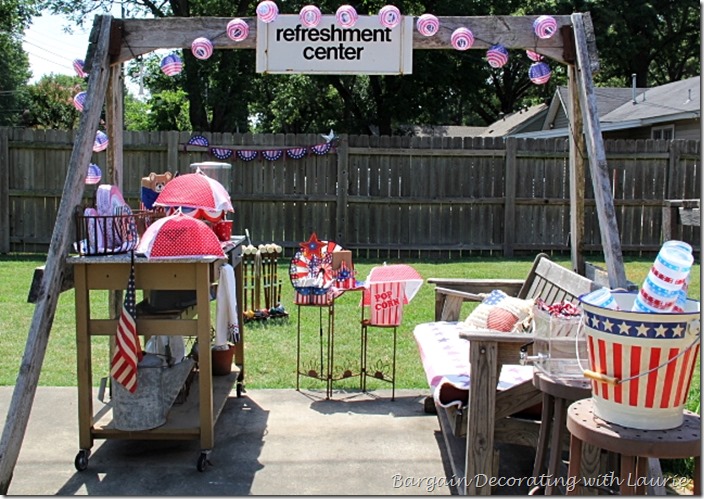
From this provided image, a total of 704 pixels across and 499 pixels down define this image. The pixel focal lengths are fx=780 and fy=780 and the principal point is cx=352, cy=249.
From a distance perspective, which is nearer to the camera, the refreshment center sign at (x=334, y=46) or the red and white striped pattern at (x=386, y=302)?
the refreshment center sign at (x=334, y=46)

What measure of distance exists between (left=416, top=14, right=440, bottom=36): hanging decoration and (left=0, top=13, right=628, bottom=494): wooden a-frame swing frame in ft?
0.15

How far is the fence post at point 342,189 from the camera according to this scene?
38.9 feet

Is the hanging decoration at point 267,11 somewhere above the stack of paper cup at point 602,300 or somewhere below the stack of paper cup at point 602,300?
above

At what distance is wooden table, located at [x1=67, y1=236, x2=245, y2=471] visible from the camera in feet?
12.7

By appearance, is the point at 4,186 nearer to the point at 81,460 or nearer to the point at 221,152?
the point at 221,152

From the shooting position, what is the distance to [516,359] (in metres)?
3.38

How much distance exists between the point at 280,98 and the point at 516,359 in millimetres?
23596

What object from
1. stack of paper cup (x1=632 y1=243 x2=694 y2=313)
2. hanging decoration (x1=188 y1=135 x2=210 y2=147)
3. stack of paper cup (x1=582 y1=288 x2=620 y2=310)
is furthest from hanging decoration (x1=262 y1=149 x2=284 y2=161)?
stack of paper cup (x1=632 y1=243 x2=694 y2=313)

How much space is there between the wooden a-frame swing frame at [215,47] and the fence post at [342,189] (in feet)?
22.6

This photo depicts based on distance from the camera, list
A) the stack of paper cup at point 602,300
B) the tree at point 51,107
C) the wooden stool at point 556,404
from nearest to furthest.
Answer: the stack of paper cup at point 602,300, the wooden stool at point 556,404, the tree at point 51,107

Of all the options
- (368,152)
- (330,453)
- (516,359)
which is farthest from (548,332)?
(368,152)

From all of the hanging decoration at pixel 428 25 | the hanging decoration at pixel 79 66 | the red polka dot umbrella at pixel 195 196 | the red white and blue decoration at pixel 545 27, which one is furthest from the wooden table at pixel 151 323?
the red white and blue decoration at pixel 545 27

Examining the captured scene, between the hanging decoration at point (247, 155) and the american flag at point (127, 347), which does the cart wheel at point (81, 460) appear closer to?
the american flag at point (127, 347)

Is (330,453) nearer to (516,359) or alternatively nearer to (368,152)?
(516,359)
